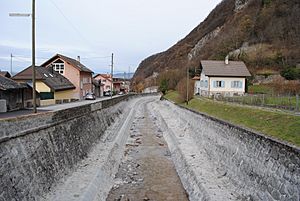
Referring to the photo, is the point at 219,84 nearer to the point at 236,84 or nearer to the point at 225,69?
the point at 236,84

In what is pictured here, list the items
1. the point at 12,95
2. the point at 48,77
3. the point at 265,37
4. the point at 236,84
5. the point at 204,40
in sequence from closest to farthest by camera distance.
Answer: the point at 12,95 < the point at 236,84 < the point at 48,77 < the point at 265,37 < the point at 204,40

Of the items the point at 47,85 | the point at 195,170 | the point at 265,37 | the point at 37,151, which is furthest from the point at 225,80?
the point at 37,151

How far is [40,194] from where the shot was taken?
35.2 feet

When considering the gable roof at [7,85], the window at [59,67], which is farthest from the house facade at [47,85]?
the gable roof at [7,85]

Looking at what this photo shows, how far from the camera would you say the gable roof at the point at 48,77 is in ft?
135

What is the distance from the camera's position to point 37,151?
1170 cm

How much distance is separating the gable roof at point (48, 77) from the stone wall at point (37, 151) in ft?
80.2

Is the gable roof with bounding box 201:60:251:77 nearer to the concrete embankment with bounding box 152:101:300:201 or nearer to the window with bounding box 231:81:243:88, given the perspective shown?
the window with bounding box 231:81:243:88

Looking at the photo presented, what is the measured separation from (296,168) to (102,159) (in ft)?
37.5

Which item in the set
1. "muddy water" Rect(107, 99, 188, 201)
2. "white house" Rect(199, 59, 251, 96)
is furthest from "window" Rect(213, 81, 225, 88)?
"muddy water" Rect(107, 99, 188, 201)

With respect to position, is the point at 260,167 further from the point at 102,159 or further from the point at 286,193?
the point at 102,159

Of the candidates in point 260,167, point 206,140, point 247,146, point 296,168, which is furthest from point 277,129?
point 206,140

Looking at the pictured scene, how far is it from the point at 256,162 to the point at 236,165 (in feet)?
6.47

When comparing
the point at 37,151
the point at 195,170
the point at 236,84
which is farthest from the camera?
the point at 236,84
